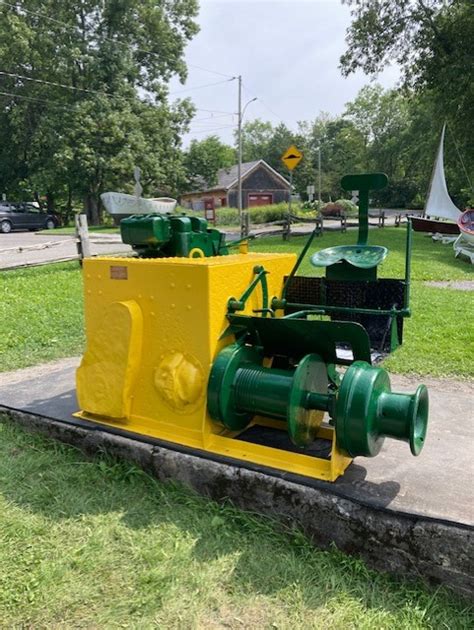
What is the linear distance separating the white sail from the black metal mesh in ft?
67.1

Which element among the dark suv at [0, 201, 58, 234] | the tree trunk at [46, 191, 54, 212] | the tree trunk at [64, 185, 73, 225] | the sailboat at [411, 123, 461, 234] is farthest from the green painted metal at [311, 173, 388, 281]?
the tree trunk at [46, 191, 54, 212]

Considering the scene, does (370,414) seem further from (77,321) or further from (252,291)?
(77,321)

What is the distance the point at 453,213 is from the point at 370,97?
4375 centimetres

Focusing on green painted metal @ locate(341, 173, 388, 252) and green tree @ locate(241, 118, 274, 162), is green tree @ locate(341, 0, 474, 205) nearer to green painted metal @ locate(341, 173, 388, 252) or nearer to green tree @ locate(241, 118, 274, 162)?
green painted metal @ locate(341, 173, 388, 252)

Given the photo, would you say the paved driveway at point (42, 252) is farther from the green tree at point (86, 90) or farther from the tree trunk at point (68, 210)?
the tree trunk at point (68, 210)

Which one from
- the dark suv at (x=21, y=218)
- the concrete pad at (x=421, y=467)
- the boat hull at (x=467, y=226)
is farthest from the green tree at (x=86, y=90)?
the concrete pad at (x=421, y=467)

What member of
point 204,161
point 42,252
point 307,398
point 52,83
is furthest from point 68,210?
point 307,398

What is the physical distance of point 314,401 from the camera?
2260 millimetres

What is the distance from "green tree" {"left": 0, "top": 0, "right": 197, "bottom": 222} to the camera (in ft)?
90.5

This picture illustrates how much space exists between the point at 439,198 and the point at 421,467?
2192 cm

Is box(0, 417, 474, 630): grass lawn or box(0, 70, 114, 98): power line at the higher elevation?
box(0, 70, 114, 98): power line

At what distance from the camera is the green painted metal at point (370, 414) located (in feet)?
6.51

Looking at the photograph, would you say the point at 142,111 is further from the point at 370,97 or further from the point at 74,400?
the point at 370,97

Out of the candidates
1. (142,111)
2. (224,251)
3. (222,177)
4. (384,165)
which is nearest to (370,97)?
(384,165)
